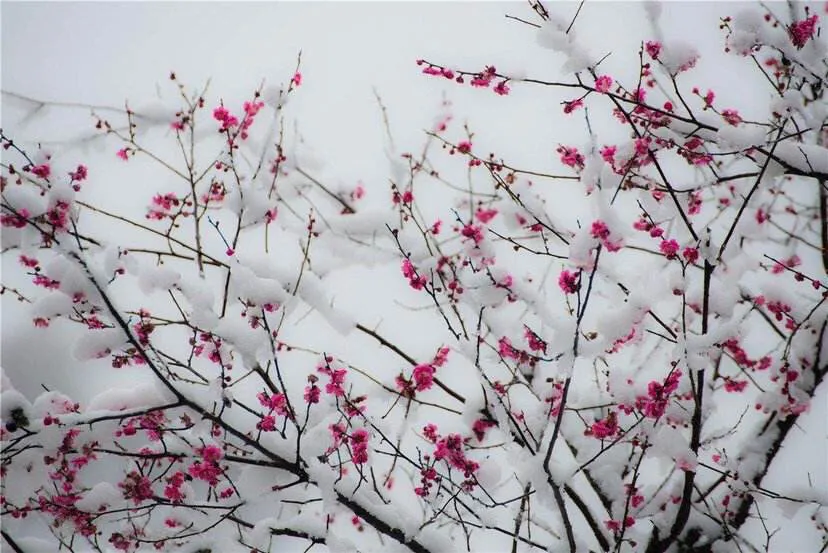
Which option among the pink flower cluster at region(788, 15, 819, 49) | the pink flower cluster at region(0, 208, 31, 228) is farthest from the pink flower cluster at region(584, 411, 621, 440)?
the pink flower cluster at region(0, 208, 31, 228)

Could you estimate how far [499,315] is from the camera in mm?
3674

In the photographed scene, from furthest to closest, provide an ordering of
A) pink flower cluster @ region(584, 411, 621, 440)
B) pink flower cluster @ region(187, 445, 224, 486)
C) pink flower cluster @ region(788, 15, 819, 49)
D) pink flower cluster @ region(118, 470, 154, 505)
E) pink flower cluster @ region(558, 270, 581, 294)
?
pink flower cluster @ region(118, 470, 154, 505) → pink flower cluster @ region(584, 411, 621, 440) → pink flower cluster @ region(788, 15, 819, 49) → pink flower cluster @ region(187, 445, 224, 486) → pink flower cluster @ region(558, 270, 581, 294)

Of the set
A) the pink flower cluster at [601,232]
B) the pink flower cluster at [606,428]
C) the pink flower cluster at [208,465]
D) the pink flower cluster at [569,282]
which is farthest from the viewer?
the pink flower cluster at [606,428]

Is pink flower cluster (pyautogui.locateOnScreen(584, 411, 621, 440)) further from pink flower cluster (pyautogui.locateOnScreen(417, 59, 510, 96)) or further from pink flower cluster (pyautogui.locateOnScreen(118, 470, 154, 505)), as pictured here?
pink flower cluster (pyautogui.locateOnScreen(118, 470, 154, 505))

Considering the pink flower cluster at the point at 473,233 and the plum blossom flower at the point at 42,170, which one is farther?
the pink flower cluster at the point at 473,233

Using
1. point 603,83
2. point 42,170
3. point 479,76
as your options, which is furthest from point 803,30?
point 42,170

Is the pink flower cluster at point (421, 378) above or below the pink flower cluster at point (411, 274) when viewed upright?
below

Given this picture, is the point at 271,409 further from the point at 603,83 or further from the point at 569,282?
the point at 603,83

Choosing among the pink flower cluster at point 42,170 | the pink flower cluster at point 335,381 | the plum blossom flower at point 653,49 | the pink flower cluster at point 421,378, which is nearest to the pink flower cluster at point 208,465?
the pink flower cluster at point 335,381

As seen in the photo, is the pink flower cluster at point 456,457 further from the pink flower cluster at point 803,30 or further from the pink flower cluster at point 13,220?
the pink flower cluster at point 803,30

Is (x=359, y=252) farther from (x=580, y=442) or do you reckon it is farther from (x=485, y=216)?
(x=580, y=442)

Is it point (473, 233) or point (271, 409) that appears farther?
point (473, 233)

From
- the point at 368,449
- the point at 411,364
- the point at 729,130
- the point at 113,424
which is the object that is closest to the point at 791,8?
the point at 729,130

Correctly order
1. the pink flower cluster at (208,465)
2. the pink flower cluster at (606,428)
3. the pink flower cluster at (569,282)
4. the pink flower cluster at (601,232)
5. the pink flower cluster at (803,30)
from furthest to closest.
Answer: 1. the pink flower cluster at (606,428)
2. the pink flower cluster at (803,30)
3. the pink flower cluster at (208,465)
4. the pink flower cluster at (569,282)
5. the pink flower cluster at (601,232)
